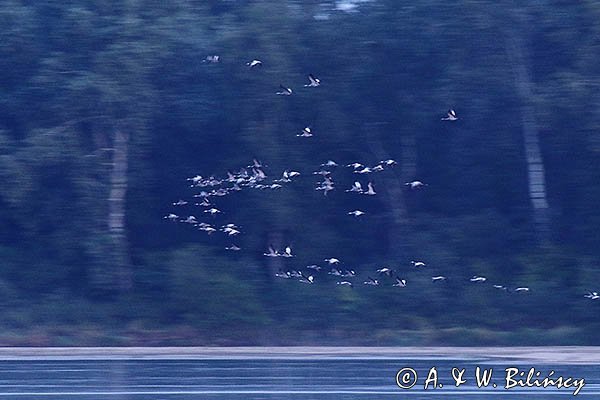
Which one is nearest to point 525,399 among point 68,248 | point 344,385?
point 344,385

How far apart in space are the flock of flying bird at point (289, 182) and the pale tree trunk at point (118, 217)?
1.36 meters

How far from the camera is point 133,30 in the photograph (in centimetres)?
2684

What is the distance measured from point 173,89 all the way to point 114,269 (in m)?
4.81

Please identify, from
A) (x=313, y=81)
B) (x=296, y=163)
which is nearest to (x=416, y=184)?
(x=296, y=163)

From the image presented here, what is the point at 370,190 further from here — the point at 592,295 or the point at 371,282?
the point at 592,295

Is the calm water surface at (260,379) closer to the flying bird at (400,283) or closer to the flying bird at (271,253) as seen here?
the flying bird at (400,283)

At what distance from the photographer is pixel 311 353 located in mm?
22953

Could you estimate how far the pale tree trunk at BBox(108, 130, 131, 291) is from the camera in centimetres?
2834

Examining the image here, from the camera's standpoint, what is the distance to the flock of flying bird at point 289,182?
2828cm

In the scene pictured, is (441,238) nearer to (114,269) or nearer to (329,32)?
(329,32)

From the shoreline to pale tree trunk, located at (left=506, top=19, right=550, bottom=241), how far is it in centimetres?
625

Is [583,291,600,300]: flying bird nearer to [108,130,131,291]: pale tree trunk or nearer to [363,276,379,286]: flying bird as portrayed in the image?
[363,276,379,286]: flying bird

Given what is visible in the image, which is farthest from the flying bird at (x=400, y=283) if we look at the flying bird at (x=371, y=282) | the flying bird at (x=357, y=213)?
the flying bird at (x=357, y=213)

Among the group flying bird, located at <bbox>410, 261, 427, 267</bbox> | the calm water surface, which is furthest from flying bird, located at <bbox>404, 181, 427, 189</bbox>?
the calm water surface
